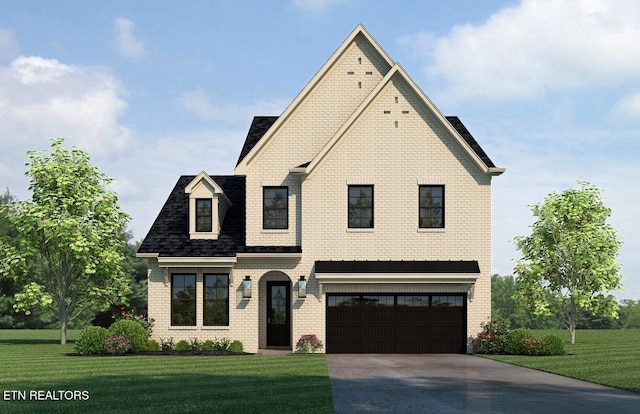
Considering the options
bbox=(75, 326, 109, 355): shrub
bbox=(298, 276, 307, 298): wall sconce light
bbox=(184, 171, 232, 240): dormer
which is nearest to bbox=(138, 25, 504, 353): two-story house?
bbox=(298, 276, 307, 298): wall sconce light

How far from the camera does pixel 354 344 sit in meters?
32.4

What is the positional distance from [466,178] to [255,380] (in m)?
15.3

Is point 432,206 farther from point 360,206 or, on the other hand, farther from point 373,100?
point 373,100

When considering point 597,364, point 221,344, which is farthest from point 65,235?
point 597,364

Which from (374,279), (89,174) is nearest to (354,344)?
(374,279)

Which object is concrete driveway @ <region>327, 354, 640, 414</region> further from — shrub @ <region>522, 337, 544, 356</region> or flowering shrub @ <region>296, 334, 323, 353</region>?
flowering shrub @ <region>296, 334, 323, 353</region>

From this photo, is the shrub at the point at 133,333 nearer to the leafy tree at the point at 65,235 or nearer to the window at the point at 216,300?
the window at the point at 216,300

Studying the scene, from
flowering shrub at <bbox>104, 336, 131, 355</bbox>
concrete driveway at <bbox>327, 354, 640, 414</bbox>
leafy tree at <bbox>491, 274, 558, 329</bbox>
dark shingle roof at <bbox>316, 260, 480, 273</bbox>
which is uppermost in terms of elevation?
dark shingle roof at <bbox>316, 260, 480, 273</bbox>

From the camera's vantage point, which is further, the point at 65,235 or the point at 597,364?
the point at 65,235

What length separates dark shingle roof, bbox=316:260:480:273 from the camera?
3184 centimetres

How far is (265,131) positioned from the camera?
3784 cm

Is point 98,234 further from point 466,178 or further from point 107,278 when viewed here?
point 466,178

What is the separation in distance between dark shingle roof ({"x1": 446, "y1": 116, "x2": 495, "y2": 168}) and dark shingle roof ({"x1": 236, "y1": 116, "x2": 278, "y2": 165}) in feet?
29.0

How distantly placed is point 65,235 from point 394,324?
17.2 m
